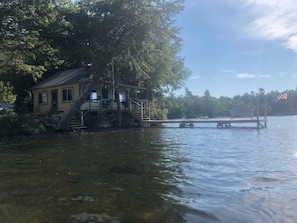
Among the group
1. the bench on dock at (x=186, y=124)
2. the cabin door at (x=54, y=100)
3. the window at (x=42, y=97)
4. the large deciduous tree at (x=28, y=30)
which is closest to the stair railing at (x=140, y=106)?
the bench on dock at (x=186, y=124)

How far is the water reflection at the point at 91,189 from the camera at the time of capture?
14.6 feet

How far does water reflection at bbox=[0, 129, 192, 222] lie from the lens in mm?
4465

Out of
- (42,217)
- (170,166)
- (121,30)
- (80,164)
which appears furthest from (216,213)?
(121,30)

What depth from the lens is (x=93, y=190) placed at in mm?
5777

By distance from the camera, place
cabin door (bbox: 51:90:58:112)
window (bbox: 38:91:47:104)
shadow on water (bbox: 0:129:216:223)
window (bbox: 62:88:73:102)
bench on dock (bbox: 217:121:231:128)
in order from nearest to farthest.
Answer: shadow on water (bbox: 0:129:216:223), bench on dock (bbox: 217:121:231:128), window (bbox: 62:88:73:102), cabin door (bbox: 51:90:58:112), window (bbox: 38:91:47:104)

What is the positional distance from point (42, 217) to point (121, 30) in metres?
20.6

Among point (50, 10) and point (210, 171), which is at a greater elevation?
point (50, 10)

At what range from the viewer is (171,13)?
24.0 m

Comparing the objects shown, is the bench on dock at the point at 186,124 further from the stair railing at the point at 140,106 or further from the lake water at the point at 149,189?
the lake water at the point at 149,189

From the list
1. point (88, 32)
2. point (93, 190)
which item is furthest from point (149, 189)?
point (88, 32)

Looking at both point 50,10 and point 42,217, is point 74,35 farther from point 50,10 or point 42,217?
point 42,217

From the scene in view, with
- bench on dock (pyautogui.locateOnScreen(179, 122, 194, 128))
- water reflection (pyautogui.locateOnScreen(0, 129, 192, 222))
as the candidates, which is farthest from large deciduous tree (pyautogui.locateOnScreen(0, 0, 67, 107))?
water reflection (pyautogui.locateOnScreen(0, 129, 192, 222))

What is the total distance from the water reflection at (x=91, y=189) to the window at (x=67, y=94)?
20082mm

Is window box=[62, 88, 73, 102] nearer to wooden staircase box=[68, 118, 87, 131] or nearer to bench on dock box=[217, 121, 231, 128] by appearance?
wooden staircase box=[68, 118, 87, 131]
